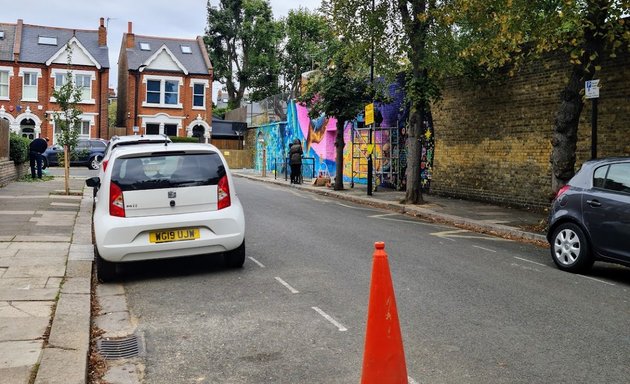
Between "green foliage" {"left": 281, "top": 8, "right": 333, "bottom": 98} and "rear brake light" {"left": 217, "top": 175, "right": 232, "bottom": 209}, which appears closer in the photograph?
"rear brake light" {"left": 217, "top": 175, "right": 232, "bottom": 209}

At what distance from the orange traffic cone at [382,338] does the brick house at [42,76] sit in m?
40.4

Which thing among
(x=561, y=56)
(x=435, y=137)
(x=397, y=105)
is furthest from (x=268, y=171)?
(x=561, y=56)

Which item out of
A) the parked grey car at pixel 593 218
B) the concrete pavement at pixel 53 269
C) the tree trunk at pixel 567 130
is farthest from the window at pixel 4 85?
the parked grey car at pixel 593 218

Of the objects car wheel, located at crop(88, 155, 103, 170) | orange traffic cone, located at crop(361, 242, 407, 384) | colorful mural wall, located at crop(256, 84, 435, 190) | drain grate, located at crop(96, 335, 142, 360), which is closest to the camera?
orange traffic cone, located at crop(361, 242, 407, 384)

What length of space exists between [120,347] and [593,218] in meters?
6.23

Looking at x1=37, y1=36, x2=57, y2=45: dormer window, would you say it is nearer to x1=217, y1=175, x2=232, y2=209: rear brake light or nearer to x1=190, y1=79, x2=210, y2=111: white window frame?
x1=190, y1=79, x2=210, y2=111: white window frame

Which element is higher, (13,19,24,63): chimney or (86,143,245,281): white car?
(13,19,24,63): chimney

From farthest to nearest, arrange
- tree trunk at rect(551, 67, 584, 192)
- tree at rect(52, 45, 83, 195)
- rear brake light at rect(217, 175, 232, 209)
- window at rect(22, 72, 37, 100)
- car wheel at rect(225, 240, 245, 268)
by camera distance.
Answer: window at rect(22, 72, 37, 100)
tree at rect(52, 45, 83, 195)
tree trunk at rect(551, 67, 584, 192)
car wheel at rect(225, 240, 245, 268)
rear brake light at rect(217, 175, 232, 209)

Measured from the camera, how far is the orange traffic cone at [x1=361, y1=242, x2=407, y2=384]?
3.60 meters

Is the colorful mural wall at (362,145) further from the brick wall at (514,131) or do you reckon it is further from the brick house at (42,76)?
the brick house at (42,76)

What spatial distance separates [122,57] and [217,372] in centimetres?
5191

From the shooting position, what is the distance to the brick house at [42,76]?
41.8 m

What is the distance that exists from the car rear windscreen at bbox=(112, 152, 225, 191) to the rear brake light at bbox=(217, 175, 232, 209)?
0.06 meters

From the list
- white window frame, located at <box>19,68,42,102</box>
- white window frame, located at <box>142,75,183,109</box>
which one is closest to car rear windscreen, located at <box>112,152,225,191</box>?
white window frame, located at <box>19,68,42,102</box>
